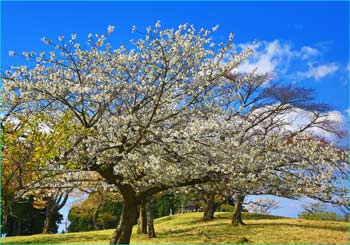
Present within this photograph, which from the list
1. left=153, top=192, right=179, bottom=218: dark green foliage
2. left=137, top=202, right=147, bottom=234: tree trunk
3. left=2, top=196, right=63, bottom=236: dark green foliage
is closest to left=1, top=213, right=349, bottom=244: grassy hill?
left=137, top=202, right=147, bottom=234: tree trunk

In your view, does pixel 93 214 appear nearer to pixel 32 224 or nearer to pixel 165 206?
pixel 32 224

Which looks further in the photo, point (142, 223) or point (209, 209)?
point (209, 209)

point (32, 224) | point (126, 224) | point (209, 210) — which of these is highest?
point (32, 224)

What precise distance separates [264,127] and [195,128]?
12.0m

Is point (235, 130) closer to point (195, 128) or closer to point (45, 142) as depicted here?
point (195, 128)

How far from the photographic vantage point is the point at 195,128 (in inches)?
386

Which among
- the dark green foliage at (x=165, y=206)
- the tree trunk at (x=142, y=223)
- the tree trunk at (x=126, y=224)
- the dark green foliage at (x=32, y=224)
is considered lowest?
the tree trunk at (x=126, y=224)

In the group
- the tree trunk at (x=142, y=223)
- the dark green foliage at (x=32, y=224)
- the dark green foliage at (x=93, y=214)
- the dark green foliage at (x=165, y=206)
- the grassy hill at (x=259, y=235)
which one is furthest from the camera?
the dark green foliage at (x=165, y=206)

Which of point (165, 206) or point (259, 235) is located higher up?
point (165, 206)

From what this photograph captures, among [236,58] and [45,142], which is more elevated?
[236,58]

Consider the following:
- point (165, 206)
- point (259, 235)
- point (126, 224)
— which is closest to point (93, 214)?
point (165, 206)

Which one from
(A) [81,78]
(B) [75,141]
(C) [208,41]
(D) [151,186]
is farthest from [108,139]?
(C) [208,41]

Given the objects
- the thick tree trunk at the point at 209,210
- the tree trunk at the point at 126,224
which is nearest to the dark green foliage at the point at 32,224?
the thick tree trunk at the point at 209,210

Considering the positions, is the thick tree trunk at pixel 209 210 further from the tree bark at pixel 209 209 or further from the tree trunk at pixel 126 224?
the tree trunk at pixel 126 224
